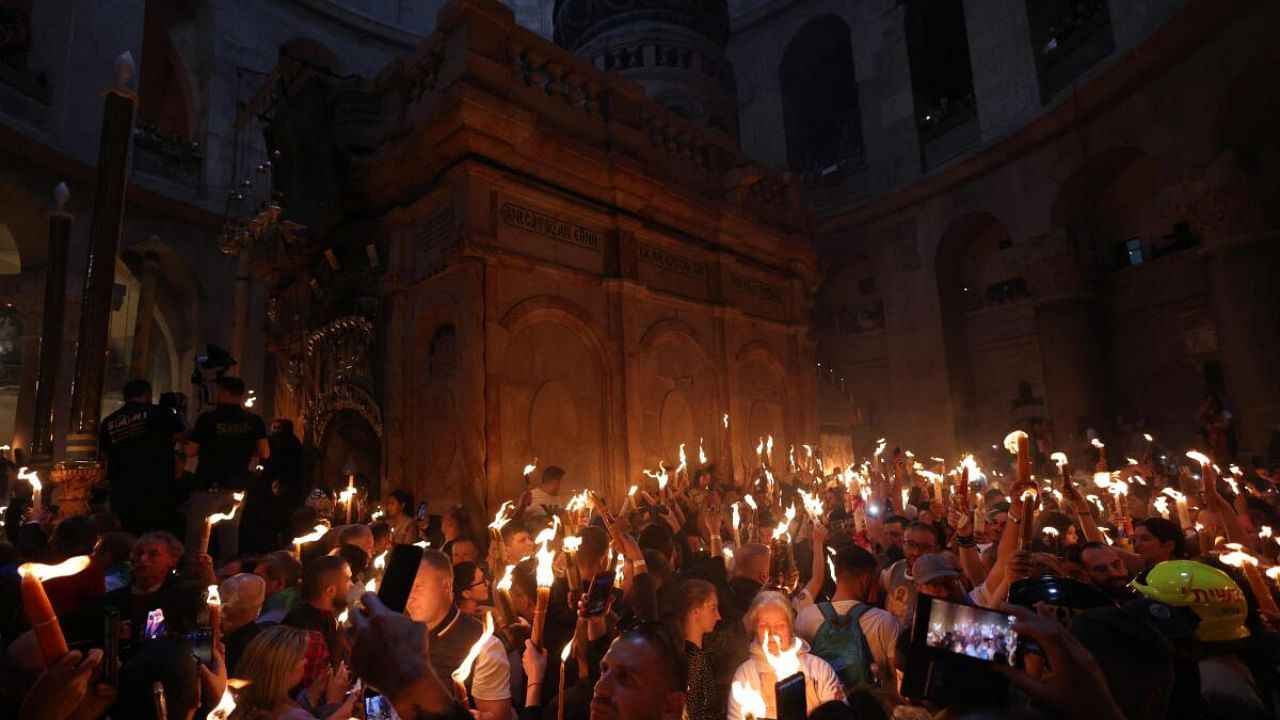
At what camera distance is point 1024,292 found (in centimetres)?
1880

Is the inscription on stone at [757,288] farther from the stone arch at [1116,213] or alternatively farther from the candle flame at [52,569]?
the candle flame at [52,569]

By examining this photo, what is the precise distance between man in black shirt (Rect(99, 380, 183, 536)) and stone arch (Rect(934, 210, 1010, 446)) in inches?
730

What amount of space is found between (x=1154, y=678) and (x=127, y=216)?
73.8 feet

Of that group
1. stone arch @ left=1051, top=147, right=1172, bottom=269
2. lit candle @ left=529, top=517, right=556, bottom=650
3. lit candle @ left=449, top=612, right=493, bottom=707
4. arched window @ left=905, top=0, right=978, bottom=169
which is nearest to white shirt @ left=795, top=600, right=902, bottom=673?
lit candle @ left=529, top=517, right=556, bottom=650

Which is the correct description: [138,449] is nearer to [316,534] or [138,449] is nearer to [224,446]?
[224,446]

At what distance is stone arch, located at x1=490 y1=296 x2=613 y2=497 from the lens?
9531 millimetres

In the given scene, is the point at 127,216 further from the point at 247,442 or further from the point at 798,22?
the point at 798,22

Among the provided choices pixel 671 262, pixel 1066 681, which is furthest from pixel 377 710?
pixel 671 262

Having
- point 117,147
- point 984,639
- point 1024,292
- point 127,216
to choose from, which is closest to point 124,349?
point 127,216

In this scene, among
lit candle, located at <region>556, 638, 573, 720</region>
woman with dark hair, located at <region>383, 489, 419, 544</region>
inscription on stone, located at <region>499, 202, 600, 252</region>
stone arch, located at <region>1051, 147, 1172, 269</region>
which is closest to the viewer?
lit candle, located at <region>556, 638, 573, 720</region>

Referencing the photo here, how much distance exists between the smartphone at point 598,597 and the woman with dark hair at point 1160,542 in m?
4.07

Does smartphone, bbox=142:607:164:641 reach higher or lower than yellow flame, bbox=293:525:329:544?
lower

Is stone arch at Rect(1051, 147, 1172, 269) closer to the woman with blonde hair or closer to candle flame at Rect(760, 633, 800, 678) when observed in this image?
candle flame at Rect(760, 633, 800, 678)

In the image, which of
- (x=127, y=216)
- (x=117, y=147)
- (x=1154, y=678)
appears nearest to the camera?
(x=1154, y=678)
